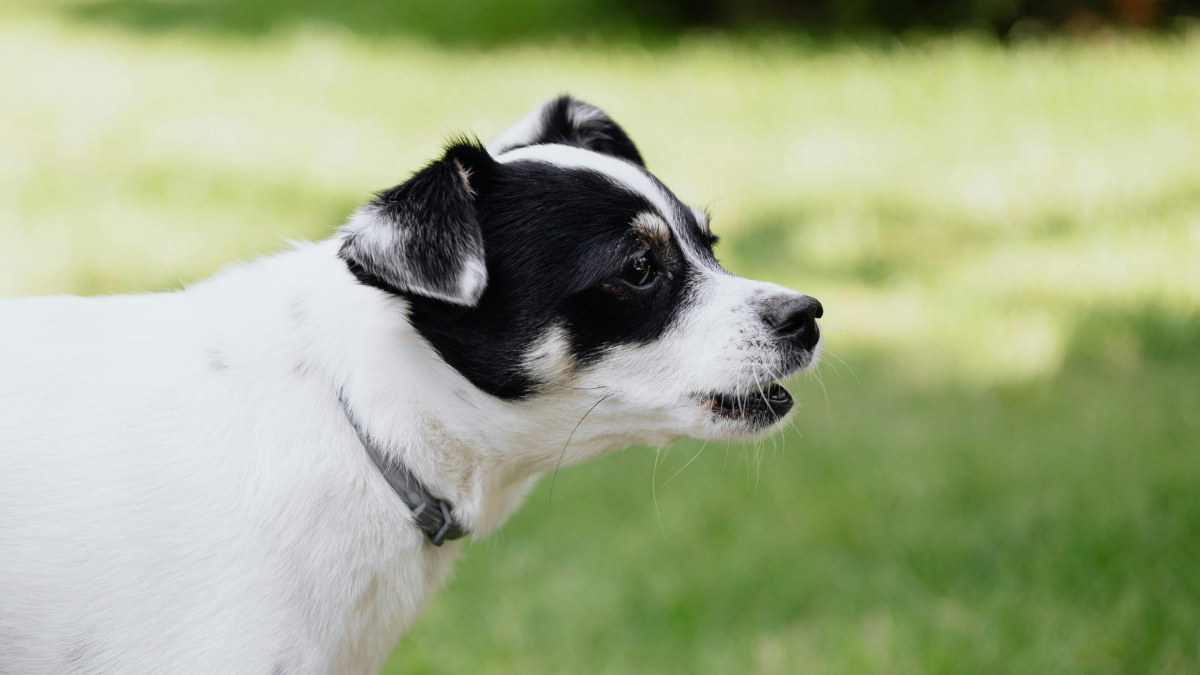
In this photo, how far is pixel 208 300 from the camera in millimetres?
2518

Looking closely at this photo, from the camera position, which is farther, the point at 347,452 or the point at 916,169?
the point at 916,169

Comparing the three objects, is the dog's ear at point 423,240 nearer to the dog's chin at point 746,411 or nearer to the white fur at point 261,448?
the white fur at point 261,448

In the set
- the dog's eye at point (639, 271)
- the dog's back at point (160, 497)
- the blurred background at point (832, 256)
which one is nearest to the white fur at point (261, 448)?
the dog's back at point (160, 497)

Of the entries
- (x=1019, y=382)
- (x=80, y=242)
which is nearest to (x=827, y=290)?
(x=1019, y=382)

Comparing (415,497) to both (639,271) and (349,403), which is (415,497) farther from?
(639,271)

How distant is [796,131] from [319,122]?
390 cm

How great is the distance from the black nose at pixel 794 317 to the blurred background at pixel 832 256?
1486mm

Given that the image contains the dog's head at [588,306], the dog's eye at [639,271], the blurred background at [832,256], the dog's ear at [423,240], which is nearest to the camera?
the dog's ear at [423,240]

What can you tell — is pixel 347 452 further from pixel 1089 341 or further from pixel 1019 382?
pixel 1089 341

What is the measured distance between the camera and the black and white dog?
2.17 metres

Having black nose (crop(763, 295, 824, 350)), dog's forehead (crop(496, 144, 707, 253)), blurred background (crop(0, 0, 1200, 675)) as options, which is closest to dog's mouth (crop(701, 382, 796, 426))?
black nose (crop(763, 295, 824, 350))

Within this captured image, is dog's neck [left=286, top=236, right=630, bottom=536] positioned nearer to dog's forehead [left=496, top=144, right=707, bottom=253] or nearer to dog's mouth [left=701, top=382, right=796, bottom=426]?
dog's mouth [left=701, top=382, right=796, bottom=426]

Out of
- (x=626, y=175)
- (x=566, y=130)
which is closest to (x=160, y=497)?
A: (x=626, y=175)

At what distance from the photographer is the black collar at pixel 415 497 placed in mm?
2299
